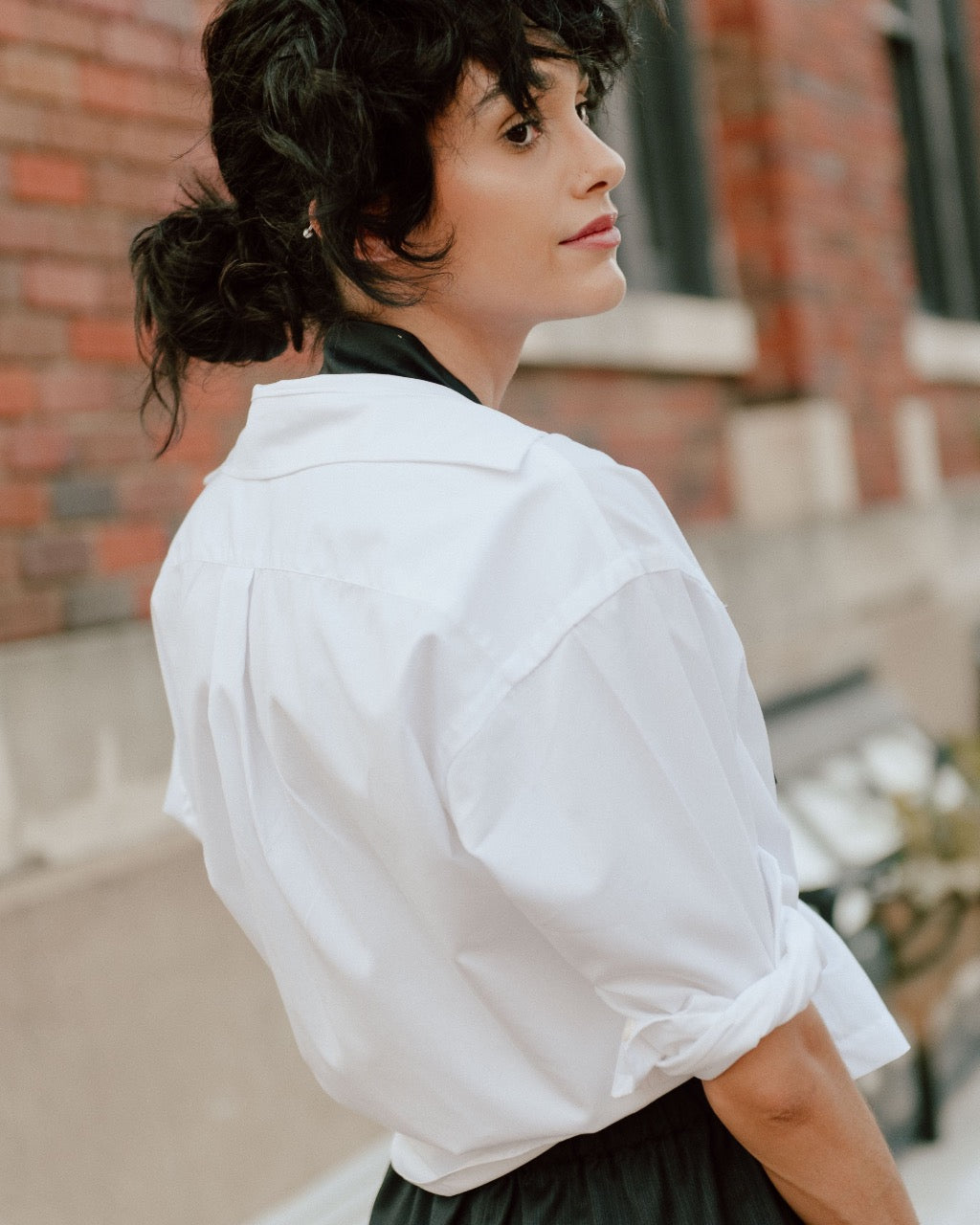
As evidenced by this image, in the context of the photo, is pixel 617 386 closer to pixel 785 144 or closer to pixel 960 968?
pixel 785 144

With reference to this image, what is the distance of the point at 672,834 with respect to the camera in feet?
3.18

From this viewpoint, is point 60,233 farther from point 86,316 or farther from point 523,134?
point 523,134

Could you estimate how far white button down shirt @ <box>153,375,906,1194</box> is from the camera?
95 cm

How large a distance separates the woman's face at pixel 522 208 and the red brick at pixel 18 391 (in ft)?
5.17

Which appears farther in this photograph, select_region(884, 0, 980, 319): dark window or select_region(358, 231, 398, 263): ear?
select_region(884, 0, 980, 319): dark window

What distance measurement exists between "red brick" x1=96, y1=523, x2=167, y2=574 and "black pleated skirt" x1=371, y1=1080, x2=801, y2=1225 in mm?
1770

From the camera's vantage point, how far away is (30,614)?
254 centimetres

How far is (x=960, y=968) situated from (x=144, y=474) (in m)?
2.60

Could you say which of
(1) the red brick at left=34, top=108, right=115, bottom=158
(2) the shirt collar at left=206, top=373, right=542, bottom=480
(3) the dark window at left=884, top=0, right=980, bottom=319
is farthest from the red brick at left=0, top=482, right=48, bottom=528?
(3) the dark window at left=884, top=0, right=980, bottom=319

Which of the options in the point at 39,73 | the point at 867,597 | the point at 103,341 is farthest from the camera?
the point at 867,597

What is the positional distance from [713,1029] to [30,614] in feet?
6.14

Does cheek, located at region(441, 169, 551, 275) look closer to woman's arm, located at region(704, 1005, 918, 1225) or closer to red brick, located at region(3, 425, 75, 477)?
woman's arm, located at region(704, 1005, 918, 1225)

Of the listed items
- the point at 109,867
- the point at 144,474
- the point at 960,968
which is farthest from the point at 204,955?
the point at 960,968

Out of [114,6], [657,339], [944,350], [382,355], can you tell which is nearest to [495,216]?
[382,355]
